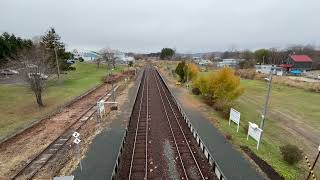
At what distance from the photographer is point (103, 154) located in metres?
17.3

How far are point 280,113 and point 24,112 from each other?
29649 millimetres

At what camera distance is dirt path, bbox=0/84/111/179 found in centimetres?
1620

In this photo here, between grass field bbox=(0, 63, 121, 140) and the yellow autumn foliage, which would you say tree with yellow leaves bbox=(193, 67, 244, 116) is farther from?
grass field bbox=(0, 63, 121, 140)

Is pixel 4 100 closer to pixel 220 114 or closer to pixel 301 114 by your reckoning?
pixel 220 114

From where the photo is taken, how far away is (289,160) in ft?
56.6

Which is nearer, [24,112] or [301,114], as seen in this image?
[24,112]

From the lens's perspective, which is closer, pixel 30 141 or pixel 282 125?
pixel 30 141

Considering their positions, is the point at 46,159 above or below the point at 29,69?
below

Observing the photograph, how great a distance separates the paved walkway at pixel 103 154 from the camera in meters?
14.6

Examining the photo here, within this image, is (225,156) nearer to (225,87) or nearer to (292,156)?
(292,156)

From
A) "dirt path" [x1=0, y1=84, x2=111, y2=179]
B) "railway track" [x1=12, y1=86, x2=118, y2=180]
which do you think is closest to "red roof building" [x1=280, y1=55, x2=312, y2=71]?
"dirt path" [x1=0, y1=84, x2=111, y2=179]

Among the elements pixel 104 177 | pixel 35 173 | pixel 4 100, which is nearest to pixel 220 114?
pixel 104 177

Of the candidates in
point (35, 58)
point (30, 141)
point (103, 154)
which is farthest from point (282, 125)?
point (35, 58)

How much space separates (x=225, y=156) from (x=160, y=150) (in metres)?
4.33
